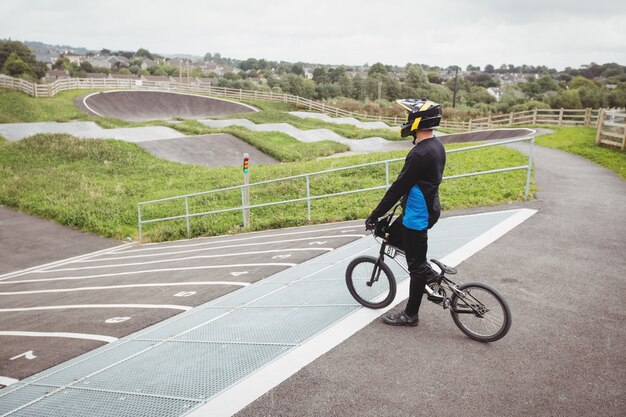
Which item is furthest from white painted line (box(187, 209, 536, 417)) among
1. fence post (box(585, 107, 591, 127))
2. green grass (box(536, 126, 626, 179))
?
fence post (box(585, 107, 591, 127))

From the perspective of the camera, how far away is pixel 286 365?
4090mm

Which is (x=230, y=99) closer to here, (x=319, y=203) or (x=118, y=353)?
(x=319, y=203)

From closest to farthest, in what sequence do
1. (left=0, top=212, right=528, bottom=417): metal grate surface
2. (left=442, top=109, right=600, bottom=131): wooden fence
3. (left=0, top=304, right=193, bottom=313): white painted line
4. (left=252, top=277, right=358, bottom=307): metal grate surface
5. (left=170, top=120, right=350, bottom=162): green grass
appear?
(left=0, top=212, right=528, bottom=417): metal grate surface
(left=252, top=277, right=358, bottom=307): metal grate surface
(left=0, top=304, right=193, bottom=313): white painted line
(left=170, top=120, right=350, bottom=162): green grass
(left=442, top=109, right=600, bottom=131): wooden fence

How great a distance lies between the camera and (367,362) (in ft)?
13.6

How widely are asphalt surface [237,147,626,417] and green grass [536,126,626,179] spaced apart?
8833mm

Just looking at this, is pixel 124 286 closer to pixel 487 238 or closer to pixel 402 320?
pixel 402 320

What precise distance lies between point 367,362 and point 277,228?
29.9 feet

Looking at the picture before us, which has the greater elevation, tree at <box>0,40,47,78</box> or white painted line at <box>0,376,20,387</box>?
tree at <box>0,40,47,78</box>

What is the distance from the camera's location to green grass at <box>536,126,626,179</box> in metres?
14.9

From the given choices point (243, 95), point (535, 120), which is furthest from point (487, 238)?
point (243, 95)

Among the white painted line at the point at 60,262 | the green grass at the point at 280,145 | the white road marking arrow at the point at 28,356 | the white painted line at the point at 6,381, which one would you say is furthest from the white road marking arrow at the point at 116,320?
the green grass at the point at 280,145

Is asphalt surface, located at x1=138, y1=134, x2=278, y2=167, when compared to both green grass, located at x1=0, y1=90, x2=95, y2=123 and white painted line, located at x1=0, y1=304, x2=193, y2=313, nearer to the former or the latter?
green grass, located at x1=0, y1=90, x2=95, y2=123

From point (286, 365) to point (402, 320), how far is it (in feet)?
4.44

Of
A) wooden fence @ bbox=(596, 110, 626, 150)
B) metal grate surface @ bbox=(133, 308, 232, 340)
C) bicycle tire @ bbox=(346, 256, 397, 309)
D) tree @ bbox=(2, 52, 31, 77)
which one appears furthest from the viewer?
tree @ bbox=(2, 52, 31, 77)
